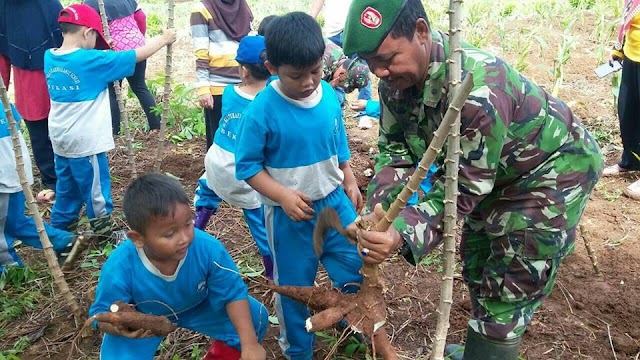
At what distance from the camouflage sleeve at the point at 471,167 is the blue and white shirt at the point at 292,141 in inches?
27.0

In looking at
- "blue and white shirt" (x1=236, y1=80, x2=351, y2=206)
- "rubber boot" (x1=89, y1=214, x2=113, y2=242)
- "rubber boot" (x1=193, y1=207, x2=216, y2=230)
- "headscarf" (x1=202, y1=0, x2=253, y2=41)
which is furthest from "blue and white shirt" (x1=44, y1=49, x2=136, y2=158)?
"blue and white shirt" (x1=236, y1=80, x2=351, y2=206)

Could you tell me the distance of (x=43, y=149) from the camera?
159 inches

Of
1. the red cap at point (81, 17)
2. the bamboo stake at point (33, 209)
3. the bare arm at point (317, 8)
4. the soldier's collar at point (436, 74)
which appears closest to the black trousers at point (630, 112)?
the bare arm at point (317, 8)

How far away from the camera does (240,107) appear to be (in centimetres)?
275

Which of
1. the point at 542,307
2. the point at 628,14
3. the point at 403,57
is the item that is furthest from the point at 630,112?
the point at 403,57

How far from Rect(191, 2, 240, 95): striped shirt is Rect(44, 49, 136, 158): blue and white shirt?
0.68 metres

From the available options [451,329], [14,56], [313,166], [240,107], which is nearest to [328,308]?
[313,166]

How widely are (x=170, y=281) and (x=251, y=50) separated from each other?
119cm

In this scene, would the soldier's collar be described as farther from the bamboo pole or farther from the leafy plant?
the leafy plant

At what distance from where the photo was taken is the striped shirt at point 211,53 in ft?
12.1

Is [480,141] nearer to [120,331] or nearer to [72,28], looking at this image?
[120,331]

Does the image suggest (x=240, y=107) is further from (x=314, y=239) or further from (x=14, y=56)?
(x=14, y=56)

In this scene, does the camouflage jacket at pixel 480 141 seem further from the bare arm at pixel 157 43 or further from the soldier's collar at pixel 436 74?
the bare arm at pixel 157 43

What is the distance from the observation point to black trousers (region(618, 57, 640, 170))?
383 centimetres
